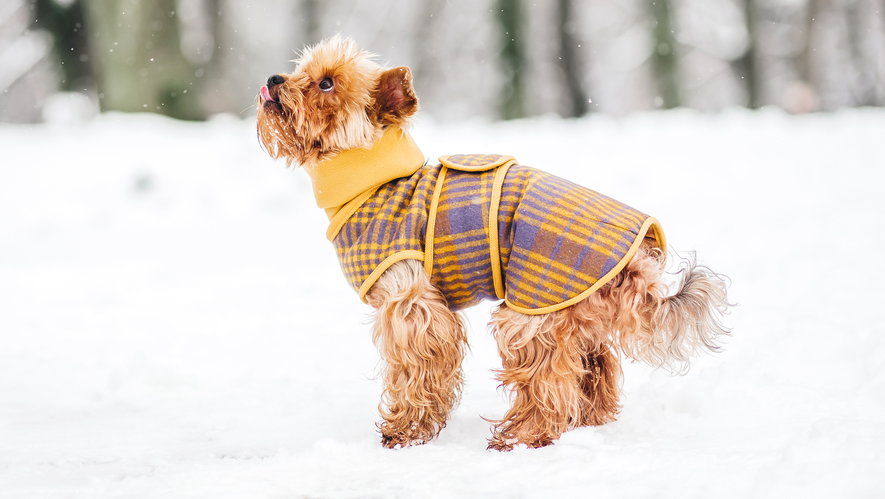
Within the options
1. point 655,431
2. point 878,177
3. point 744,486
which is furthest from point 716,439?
point 878,177

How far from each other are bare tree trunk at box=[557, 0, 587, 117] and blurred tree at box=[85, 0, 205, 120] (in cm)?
860

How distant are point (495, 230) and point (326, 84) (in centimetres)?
110

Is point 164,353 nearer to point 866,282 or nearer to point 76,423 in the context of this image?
point 76,423

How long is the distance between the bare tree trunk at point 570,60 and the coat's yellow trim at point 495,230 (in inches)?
579

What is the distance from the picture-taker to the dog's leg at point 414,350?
3748 millimetres

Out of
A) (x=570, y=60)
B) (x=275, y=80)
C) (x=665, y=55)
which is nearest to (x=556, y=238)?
(x=275, y=80)

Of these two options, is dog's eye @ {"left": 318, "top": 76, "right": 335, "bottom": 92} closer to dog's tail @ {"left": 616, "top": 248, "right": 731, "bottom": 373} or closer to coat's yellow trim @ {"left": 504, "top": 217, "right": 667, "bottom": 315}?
coat's yellow trim @ {"left": 504, "top": 217, "right": 667, "bottom": 315}

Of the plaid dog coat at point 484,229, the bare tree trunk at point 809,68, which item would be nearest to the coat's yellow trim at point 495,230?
the plaid dog coat at point 484,229

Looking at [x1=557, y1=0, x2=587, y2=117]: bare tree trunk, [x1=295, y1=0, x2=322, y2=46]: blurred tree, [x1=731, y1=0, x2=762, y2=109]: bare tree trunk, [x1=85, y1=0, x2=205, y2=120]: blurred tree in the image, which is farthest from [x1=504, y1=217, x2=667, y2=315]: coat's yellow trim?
[x1=731, y1=0, x2=762, y2=109]: bare tree trunk

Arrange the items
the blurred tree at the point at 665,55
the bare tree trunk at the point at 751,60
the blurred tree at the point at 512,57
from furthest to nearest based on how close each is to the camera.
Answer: the bare tree trunk at the point at 751,60, the blurred tree at the point at 665,55, the blurred tree at the point at 512,57

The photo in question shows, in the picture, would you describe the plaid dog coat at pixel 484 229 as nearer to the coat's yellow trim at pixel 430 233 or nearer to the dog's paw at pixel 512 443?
the coat's yellow trim at pixel 430 233

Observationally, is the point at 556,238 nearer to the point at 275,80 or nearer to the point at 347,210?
the point at 347,210

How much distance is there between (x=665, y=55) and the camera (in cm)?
1702

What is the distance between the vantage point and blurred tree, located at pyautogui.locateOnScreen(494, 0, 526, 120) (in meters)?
16.4
